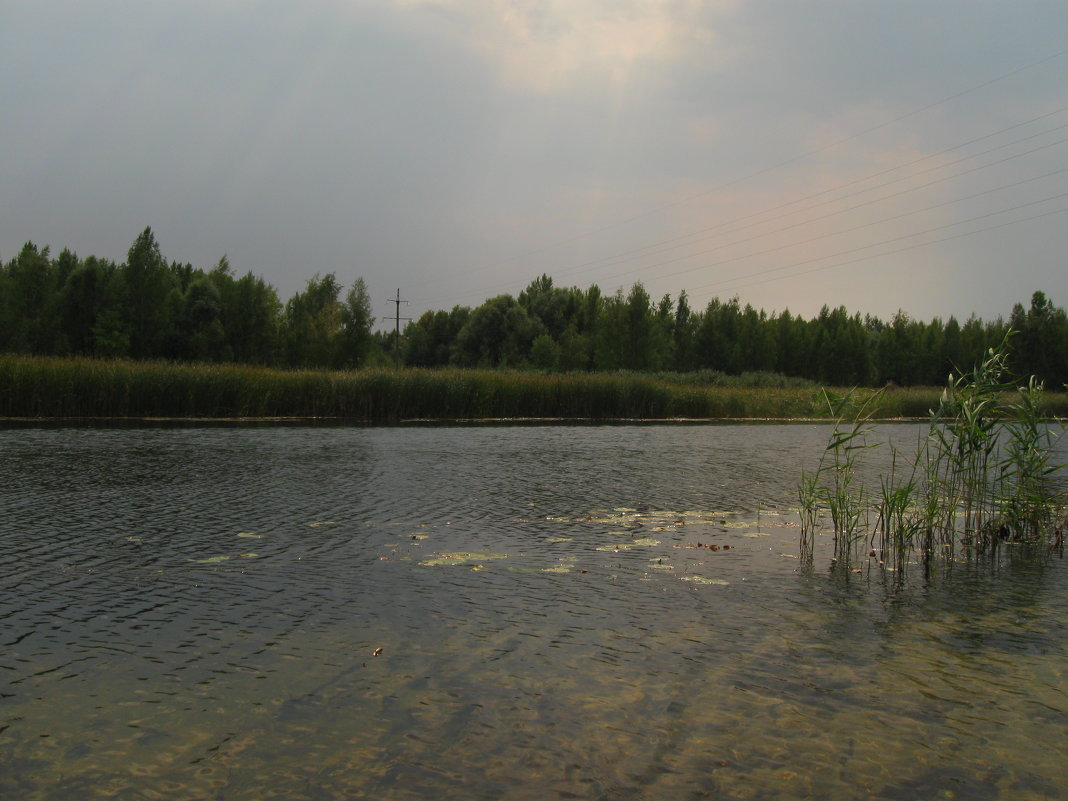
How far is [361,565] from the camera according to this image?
7035 millimetres

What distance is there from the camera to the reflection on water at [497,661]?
11.3 ft

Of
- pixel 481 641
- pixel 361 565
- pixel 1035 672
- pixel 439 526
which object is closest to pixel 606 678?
pixel 481 641

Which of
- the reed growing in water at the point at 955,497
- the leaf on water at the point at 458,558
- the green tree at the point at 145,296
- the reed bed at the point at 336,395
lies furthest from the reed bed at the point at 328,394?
the green tree at the point at 145,296

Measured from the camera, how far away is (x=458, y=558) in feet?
24.2

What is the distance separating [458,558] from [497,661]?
8.77ft

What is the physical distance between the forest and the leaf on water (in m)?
36.2

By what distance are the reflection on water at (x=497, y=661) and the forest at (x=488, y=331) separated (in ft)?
117

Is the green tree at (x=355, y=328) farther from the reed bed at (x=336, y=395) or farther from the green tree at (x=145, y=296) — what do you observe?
the reed bed at (x=336, y=395)

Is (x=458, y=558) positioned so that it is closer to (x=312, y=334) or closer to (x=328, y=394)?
(x=328, y=394)

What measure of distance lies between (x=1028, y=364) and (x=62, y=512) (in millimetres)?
68874

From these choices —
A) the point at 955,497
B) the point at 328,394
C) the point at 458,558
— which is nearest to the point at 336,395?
the point at 328,394

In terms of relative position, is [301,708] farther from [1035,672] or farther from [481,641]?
[1035,672]

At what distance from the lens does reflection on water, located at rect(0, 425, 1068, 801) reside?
346 centimetres

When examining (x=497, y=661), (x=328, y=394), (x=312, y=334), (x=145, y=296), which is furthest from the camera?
(x=312, y=334)
